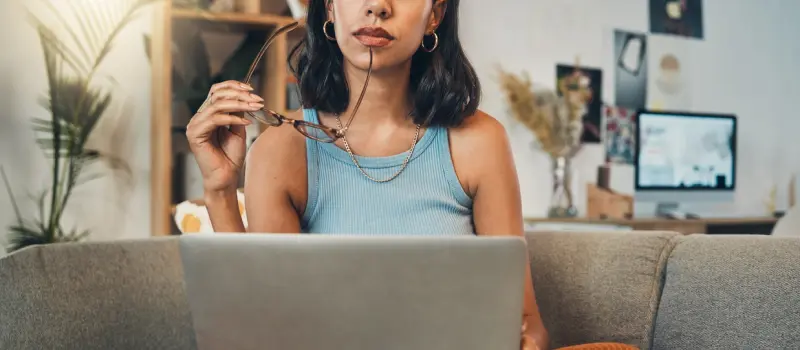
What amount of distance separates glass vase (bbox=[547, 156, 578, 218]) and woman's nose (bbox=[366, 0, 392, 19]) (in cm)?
265

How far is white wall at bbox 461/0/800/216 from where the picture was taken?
3629 millimetres

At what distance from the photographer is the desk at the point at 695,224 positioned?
11.1 ft

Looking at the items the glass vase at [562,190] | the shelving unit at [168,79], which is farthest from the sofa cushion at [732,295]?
the glass vase at [562,190]

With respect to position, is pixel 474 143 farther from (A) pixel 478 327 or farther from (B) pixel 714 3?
(B) pixel 714 3

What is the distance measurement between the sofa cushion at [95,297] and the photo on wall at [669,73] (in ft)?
11.0

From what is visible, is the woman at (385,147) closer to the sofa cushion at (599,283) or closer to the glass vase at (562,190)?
the sofa cushion at (599,283)

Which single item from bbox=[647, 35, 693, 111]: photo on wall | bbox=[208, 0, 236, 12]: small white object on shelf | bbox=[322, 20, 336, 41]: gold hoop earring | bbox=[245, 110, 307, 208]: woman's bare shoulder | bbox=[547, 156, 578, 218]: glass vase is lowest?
bbox=[547, 156, 578, 218]: glass vase

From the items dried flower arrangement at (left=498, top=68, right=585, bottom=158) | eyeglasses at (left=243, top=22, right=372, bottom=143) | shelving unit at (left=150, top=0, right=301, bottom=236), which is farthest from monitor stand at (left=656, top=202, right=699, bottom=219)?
eyeglasses at (left=243, top=22, right=372, bottom=143)

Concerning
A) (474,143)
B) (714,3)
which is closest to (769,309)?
(474,143)

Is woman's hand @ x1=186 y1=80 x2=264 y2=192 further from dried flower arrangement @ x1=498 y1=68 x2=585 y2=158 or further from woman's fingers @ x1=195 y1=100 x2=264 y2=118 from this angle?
dried flower arrangement @ x1=498 y1=68 x2=585 y2=158

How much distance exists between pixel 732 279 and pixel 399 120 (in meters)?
0.50

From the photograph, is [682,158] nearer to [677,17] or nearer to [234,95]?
[677,17]

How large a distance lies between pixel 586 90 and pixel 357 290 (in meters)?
3.34

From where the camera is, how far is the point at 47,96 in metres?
2.70
